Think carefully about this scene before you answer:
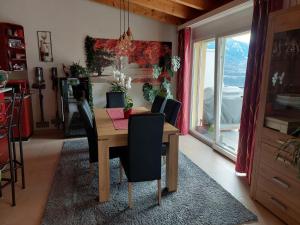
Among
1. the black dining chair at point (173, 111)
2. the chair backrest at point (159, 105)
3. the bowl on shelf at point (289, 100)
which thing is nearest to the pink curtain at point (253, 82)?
the bowl on shelf at point (289, 100)

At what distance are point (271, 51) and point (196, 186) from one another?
1725 mm

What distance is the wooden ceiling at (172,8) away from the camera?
379 centimetres

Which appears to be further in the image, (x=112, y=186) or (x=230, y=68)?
(x=230, y=68)

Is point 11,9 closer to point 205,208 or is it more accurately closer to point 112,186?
point 112,186

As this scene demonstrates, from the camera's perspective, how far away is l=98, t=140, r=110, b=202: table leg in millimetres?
2342

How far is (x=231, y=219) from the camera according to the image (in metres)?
2.18

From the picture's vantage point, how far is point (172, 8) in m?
4.37

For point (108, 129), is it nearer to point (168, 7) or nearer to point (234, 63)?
point (234, 63)

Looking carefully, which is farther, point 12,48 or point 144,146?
point 12,48

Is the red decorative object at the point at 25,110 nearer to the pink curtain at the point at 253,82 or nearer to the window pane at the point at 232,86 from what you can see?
the window pane at the point at 232,86

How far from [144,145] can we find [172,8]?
3192 millimetres

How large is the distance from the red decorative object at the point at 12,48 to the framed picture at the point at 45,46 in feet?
1.00

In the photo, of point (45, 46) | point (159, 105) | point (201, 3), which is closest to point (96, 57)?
point (45, 46)

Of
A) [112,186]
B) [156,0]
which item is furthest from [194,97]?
[112,186]
